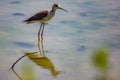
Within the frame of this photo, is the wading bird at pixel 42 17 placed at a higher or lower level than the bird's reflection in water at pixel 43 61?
higher

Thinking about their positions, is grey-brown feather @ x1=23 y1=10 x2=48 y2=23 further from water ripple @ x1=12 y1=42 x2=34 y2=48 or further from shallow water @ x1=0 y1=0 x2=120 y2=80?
water ripple @ x1=12 y1=42 x2=34 y2=48

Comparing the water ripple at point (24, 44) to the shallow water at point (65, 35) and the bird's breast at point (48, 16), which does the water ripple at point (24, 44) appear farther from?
the bird's breast at point (48, 16)

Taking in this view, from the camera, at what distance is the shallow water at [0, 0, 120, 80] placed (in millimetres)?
2980

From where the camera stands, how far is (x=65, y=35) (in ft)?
12.2

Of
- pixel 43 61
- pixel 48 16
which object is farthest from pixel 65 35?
pixel 43 61

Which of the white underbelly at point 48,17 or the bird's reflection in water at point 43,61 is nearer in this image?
the bird's reflection in water at point 43,61

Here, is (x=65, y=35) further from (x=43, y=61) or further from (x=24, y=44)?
(x=43, y=61)

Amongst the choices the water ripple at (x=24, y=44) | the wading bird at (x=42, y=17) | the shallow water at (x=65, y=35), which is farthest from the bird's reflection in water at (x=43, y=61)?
the wading bird at (x=42, y=17)

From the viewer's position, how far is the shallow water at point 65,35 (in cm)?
298

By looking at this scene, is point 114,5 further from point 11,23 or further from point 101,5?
point 11,23

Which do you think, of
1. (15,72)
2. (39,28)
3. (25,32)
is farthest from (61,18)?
(15,72)

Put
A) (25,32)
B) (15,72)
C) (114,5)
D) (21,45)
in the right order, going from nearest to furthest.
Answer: (15,72) < (21,45) < (25,32) < (114,5)

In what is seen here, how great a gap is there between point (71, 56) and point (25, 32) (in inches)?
29.3

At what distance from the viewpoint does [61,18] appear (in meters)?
4.13
